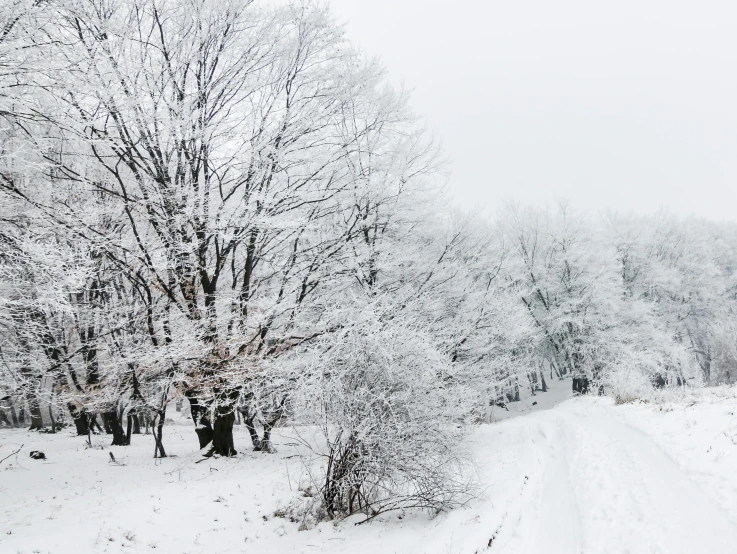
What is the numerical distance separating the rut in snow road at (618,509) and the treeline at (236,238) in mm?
1552

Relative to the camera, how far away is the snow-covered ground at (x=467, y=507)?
16.9 ft

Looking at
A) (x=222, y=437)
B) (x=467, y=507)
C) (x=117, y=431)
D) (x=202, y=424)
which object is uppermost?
(x=202, y=424)

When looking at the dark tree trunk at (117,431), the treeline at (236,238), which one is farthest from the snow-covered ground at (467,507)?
the dark tree trunk at (117,431)

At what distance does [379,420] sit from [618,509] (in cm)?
346

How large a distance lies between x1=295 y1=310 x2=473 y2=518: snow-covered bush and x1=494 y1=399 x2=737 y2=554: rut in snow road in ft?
4.55

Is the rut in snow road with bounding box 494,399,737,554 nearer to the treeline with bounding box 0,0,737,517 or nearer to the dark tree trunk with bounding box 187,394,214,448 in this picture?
the treeline with bounding box 0,0,737,517

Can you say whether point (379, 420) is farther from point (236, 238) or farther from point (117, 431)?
point (117, 431)

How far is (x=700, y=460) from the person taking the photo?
275 inches

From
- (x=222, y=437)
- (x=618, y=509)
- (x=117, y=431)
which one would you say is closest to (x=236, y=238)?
(x=222, y=437)

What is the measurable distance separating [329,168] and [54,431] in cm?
1777

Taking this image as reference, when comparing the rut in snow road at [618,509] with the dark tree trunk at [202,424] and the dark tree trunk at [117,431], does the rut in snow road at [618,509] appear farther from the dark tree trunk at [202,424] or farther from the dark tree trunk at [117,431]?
the dark tree trunk at [117,431]

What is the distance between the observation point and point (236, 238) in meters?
9.65

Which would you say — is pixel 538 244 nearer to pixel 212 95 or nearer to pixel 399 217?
pixel 399 217

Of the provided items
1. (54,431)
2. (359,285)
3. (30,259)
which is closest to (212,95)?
(30,259)
